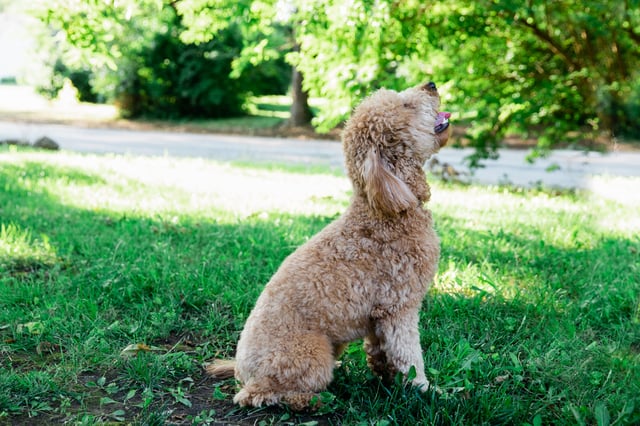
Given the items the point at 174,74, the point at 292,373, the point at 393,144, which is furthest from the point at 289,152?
the point at 292,373

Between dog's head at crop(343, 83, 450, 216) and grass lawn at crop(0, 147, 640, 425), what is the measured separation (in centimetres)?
96

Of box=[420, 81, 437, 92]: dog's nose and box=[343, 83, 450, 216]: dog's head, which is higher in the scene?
box=[420, 81, 437, 92]: dog's nose

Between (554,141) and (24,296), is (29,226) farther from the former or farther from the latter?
(554,141)

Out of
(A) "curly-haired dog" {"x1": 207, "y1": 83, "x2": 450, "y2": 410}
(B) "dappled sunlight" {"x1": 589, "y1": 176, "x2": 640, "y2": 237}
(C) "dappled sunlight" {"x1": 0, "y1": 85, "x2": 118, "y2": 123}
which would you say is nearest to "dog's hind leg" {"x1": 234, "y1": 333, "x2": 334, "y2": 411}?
(A) "curly-haired dog" {"x1": 207, "y1": 83, "x2": 450, "y2": 410}

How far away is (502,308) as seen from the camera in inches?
167

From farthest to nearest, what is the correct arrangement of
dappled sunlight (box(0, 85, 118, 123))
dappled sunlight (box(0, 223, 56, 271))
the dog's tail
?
dappled sunlight (box(0, 85, 118, 123)), dappled sunlight (box(0, 223, 56, 271)), the dog's tail

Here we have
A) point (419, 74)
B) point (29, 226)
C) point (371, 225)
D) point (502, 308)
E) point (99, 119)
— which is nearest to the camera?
point (371, 225)

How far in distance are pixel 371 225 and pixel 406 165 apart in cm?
35

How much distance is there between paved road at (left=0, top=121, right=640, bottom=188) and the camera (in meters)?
11.8

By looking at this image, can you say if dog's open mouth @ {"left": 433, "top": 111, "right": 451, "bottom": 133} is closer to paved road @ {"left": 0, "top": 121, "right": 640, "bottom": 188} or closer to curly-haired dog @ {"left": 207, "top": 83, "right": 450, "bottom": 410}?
curly-haired dog @ {"left": 207, "top": 83, "right": 450, "bottom": 410}

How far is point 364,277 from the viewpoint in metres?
3.05

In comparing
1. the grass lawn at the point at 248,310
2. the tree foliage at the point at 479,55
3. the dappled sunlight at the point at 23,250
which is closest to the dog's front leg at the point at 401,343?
the grass lawn at the point at 248,310

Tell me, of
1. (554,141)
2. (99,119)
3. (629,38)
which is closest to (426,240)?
(554,141)

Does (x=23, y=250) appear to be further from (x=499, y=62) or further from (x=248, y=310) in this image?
(x=499, y=62)
